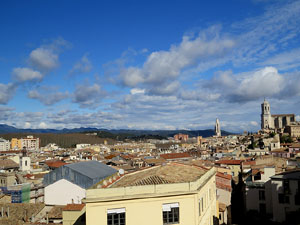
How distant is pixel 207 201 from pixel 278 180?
522 inches

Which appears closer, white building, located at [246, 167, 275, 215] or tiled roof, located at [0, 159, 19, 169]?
white building, located at [246, 167, 275, 215]

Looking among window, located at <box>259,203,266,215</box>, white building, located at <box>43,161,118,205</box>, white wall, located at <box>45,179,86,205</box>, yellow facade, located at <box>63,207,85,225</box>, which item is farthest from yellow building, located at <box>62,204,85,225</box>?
window, located at <box>259,203,266,215</box>

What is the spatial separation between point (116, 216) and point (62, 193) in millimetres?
18830

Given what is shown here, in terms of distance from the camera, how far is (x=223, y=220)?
97.9 feet

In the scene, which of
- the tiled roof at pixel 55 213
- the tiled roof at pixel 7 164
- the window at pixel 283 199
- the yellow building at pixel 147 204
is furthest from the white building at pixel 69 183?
the tiled roof at pixel 7 164

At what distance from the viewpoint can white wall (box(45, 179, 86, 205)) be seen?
32.9 meters

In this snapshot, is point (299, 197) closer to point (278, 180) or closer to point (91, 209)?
point (278, 180)

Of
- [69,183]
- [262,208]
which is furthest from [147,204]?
[262,208]

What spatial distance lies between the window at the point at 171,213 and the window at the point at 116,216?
2481mm

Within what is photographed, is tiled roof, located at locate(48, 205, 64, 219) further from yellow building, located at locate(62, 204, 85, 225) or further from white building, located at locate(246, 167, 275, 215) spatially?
white building, located at locate(246, 167, 275, 215)

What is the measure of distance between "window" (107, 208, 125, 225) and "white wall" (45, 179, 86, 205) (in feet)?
55.4

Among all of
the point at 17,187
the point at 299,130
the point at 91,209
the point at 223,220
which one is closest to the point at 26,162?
the point at 17,187

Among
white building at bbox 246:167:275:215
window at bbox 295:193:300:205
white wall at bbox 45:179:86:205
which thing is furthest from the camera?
white building at bbox 246:167:275:215

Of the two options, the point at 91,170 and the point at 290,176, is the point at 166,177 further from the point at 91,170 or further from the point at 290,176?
the point at 290,176
